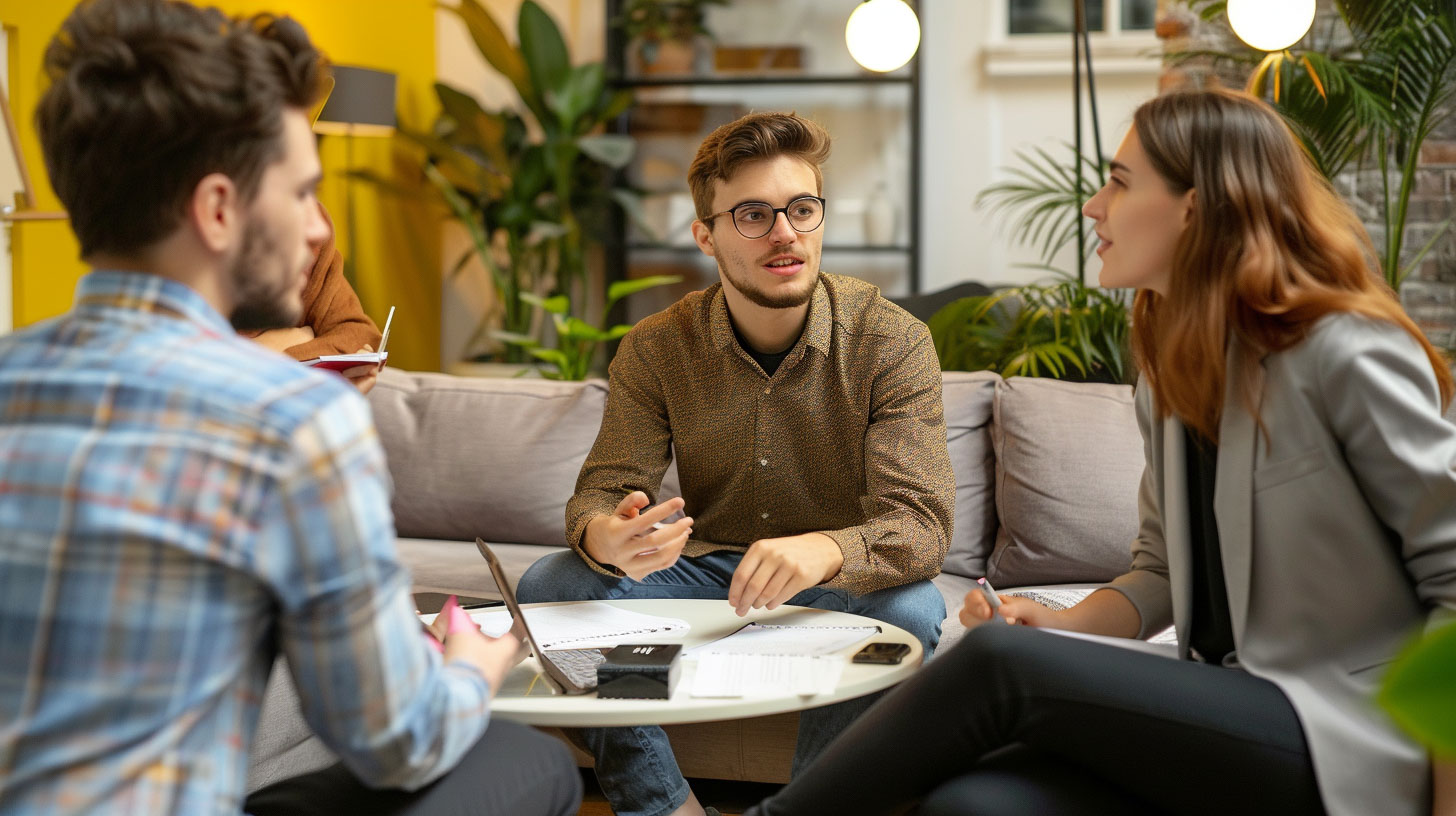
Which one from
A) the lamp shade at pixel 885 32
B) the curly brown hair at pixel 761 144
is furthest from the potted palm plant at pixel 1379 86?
the curly brown hair at pixel 761 144

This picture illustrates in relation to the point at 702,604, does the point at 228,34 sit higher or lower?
higher

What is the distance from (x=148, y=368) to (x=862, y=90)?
14.9ft

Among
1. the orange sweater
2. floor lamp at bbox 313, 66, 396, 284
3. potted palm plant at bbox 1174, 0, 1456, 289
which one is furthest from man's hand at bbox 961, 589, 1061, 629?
floor lamp at bbox 313, 66, 396, 284

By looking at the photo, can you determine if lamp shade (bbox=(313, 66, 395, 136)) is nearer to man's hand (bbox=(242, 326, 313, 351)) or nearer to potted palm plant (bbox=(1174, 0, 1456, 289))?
man's hand (bbox=(242, 326, 313, 351))

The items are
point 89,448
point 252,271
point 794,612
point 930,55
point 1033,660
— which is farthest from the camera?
point 930,55

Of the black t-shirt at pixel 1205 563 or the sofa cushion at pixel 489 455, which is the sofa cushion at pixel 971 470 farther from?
the black t-shirt at pixel 1205 563

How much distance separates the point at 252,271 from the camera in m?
0.92

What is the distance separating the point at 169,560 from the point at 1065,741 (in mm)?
868

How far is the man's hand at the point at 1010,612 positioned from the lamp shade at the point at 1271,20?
195cm

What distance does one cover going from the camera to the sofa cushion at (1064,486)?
7.77 ft

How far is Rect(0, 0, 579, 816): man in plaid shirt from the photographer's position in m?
0.81

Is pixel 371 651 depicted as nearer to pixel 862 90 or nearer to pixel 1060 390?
pixel 1060 390

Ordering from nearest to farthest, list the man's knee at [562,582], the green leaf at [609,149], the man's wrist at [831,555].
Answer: the man's wrist at [831,555] < the man's knee at [562,582] < the green leaf at [609,149]

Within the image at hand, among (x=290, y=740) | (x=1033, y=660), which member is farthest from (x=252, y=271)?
(x=290, y=740)
